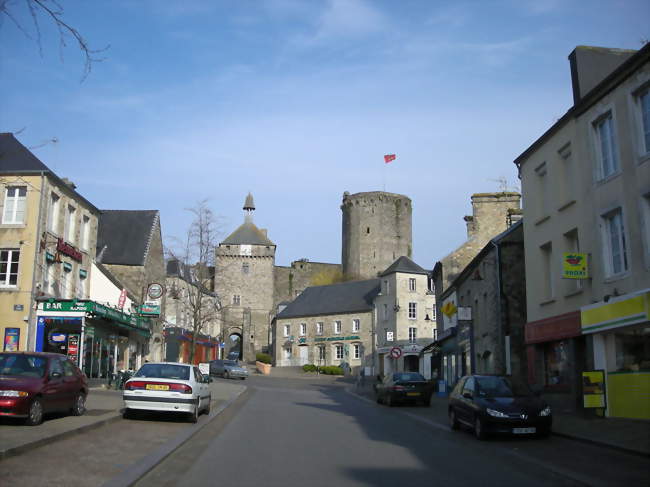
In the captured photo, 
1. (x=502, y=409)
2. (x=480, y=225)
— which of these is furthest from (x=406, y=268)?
(x=502, y=409)

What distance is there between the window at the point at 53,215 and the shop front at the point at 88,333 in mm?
3417

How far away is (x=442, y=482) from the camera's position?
8.45 metres

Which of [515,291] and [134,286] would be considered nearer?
[515,291]

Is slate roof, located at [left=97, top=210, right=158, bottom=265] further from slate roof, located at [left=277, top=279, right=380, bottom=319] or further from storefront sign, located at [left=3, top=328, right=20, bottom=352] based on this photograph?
slate roof, located at [left=277, top=279, right=380, bottom=319]

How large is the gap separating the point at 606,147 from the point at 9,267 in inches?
893

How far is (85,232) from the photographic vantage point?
107 ft

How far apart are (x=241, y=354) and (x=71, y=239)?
57.3 m

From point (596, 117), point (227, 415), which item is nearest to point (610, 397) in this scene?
point (596, 117)

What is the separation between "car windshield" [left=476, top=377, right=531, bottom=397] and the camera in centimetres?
1423

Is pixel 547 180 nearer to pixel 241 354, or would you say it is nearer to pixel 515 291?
pixel 515 291

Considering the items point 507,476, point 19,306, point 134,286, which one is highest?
point 134,286

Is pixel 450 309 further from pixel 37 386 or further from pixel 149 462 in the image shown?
pixel 149 462

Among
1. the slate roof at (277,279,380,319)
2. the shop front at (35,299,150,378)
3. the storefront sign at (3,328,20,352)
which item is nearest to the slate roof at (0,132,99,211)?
the shop front at (35,299,150,378)

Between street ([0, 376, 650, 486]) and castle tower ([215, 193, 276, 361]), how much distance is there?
232ft
